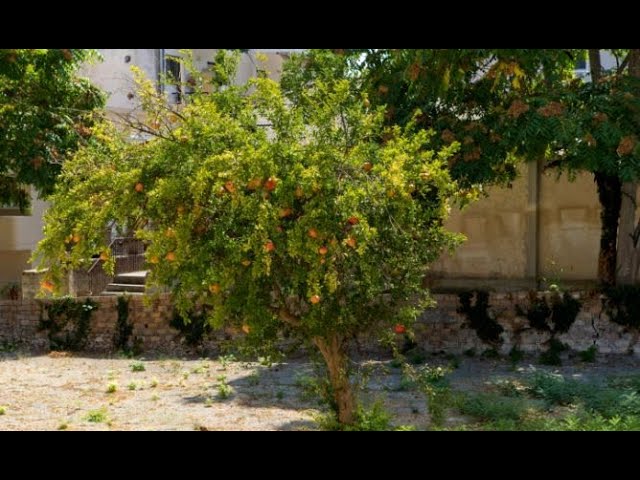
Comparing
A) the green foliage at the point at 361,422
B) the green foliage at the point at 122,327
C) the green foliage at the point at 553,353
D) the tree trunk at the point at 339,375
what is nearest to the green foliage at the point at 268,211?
the tree trunk at the point at 339,375

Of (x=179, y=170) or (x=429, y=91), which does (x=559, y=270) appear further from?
(x=179, y=170)

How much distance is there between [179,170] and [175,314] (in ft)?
27.4

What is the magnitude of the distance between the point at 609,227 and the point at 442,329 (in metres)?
3.37

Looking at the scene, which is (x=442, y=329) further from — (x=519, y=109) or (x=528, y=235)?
(x=519, y=109)

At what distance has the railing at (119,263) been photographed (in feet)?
60.6

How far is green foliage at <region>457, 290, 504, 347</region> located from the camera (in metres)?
13.8

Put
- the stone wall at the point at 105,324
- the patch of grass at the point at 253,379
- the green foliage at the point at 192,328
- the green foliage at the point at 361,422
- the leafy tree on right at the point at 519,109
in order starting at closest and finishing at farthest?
the green foliage at the point at 361,422 → the leafy tree on right at the point at 519,109 → the patch of grass at the point at 253,379 → the green foliage at the point at 192,328 → the stone wall at the point at 105,324

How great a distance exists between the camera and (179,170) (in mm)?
7312

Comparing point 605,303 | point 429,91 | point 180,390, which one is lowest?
point 180,390

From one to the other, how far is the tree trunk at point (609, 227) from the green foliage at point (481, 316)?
205 centimetres

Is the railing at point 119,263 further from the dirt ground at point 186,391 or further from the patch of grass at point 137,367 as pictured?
the patch of grass at point 137,367

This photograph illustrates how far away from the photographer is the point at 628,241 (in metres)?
13.8
